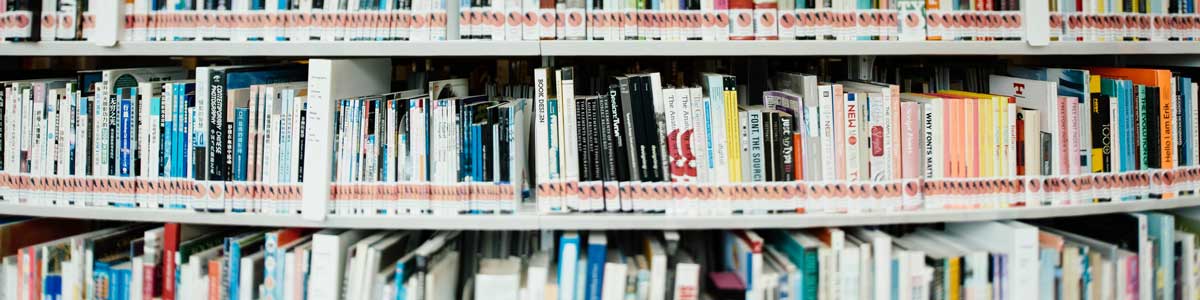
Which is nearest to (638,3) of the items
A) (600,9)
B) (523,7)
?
(600,9)

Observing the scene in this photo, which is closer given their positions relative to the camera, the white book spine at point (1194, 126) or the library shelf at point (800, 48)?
the library shelf at point (800, 48)

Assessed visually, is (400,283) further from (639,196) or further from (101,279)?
(101,279)

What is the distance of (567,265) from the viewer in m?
1.39

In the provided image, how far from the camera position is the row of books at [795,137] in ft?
4.58

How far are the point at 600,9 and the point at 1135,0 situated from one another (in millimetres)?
1055

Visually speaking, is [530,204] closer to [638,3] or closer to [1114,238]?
[638,3]

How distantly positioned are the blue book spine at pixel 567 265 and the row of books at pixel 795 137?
2.5 inches

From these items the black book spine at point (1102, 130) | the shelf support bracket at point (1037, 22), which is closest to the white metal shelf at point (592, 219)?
the black book spine at point (1102, 130)

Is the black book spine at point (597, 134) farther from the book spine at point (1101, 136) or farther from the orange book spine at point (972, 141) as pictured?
the book spine at point (1101, 136)

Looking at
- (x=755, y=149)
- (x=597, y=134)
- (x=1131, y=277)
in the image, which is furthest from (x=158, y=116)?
(x=1131, y=277)

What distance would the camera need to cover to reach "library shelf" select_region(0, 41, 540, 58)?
1377 millimetres

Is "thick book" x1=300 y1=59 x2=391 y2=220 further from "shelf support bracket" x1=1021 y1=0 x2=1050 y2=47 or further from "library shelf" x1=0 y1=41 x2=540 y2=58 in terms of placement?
"shelf support bracket" x1=1021 y1=0 x2=1050 y2=47

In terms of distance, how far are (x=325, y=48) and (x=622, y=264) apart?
26.6 inches

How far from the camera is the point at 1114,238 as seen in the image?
1522mm
